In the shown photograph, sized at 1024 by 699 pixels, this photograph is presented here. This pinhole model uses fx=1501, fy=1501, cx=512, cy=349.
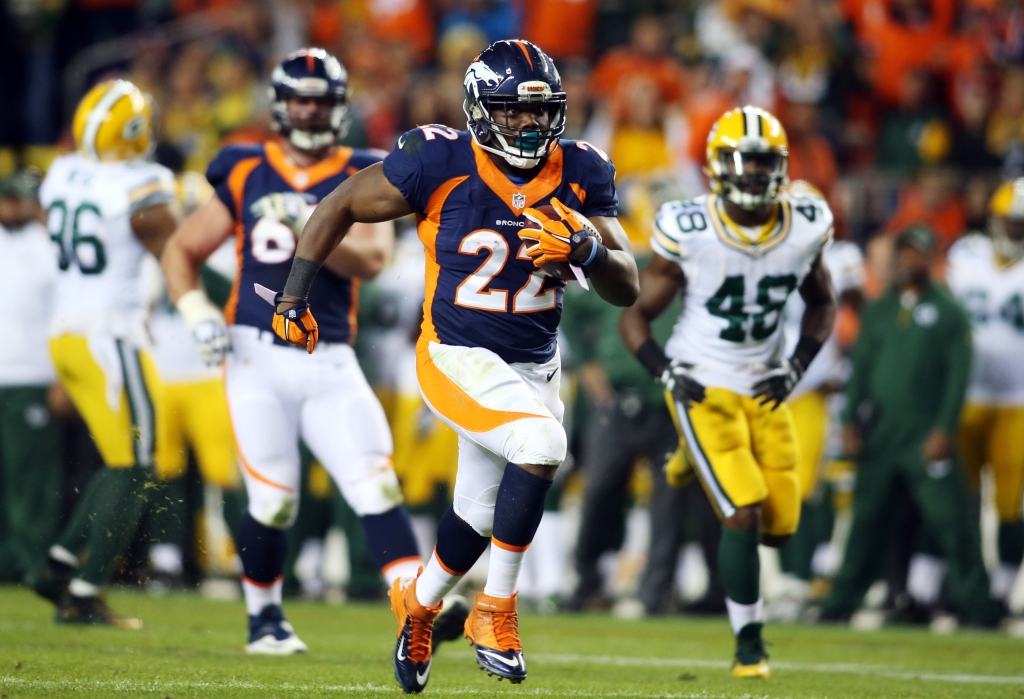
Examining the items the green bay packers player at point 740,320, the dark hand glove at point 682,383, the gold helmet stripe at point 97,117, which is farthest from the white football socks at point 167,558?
the dark hand glove at point 682,383

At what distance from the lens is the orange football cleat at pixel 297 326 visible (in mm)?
5008

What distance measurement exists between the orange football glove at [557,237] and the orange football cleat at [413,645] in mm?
1231

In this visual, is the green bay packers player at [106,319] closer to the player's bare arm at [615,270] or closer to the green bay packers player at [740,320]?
the green bay packers player at [740,320]

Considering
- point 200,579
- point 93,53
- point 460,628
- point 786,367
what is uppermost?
point 93,53

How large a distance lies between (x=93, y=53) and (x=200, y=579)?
5806 millimetres

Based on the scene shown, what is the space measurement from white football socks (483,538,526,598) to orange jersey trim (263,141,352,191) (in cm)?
219

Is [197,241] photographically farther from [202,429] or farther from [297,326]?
[202,429]

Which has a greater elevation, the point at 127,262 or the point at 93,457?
the point at 127,262

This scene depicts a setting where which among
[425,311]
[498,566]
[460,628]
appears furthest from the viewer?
[460,628]

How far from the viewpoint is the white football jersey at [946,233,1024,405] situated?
29.8 ft

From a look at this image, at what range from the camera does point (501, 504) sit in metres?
4.71

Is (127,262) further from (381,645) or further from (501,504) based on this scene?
(501,504)

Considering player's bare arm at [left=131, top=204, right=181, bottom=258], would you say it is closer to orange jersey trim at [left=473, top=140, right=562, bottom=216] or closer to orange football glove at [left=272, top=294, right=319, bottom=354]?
orange football glove at [left=272, top=294, right=319, bottom=354]

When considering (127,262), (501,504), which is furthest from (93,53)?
(501,504)
